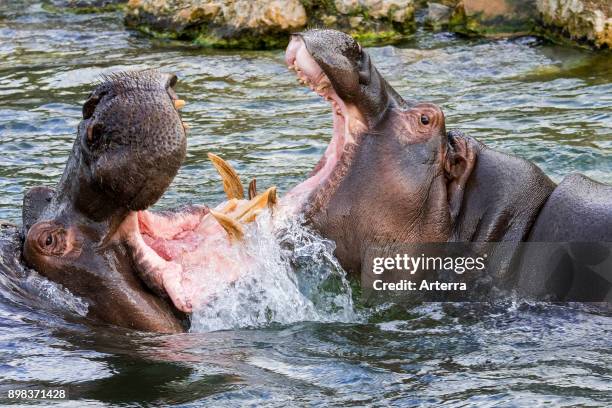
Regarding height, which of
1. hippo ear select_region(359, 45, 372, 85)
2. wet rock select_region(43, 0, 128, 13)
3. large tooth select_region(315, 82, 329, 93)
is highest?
hippo ear select_region(359, 45, 372, 85)

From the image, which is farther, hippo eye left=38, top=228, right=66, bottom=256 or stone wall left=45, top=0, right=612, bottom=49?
stone wall left=45, top=0, right=612, bottom=49

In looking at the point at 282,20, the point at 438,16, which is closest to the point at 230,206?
the point at 282,20

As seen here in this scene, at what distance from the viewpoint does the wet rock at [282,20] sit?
14180 mm

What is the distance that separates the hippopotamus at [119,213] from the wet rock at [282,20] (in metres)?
8.67

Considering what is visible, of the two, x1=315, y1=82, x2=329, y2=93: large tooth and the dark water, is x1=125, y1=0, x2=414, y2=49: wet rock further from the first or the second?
x1=315, y1=82, x2=329, y2=93: large tooth

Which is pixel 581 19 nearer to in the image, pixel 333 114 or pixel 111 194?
pixel 333 114

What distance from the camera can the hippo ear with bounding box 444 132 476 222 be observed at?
6.29 metres

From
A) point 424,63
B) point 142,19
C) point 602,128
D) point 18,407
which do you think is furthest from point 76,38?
point 18,407

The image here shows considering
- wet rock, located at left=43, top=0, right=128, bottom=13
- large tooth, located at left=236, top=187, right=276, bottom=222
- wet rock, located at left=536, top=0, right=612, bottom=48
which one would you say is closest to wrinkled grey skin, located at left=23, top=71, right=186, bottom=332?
large tooth, located at left=236, top=187, right=276, bottom=222

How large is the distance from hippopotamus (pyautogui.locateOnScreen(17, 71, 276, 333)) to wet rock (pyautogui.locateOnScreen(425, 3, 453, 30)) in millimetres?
9213

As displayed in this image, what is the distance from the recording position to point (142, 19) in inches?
608

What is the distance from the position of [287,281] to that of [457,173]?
1068mm

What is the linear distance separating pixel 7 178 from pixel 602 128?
16.5 feet

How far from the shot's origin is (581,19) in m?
13.1
